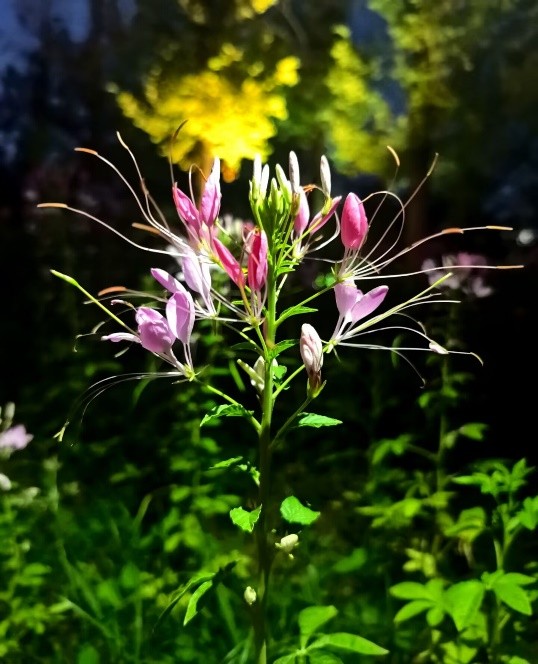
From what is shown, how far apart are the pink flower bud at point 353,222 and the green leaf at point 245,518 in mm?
253

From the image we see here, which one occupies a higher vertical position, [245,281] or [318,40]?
[318,40]

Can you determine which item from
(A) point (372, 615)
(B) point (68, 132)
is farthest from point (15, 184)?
(A) point (372, 615)

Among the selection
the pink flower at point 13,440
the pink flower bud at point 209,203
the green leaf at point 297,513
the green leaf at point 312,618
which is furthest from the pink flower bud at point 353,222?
the pink flower at point 13,440

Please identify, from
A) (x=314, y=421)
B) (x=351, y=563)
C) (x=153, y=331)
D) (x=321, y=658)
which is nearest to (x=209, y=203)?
(x=153, y=331)

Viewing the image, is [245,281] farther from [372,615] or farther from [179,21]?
[179,21]

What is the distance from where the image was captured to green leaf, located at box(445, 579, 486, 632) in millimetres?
826

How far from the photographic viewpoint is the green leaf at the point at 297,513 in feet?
2.08

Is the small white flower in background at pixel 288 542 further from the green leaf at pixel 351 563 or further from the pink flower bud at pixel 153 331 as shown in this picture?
the green leaf at pixel 351 563

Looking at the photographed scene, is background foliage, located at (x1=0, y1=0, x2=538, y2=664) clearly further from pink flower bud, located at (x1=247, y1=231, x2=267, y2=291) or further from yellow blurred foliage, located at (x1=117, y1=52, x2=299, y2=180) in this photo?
pink flower bud, located at (x1=247, y1=231, x2=267, y2=291)

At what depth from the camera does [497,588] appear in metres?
0.84

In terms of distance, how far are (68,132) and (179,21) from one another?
1.01 ft

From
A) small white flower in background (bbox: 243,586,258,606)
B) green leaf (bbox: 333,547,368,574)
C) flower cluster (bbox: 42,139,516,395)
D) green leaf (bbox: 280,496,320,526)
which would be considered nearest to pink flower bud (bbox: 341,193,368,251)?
flower cluster (bbox: 42,139,516,395)

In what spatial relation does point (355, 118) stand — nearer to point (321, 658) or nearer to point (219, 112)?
point (219, 112)

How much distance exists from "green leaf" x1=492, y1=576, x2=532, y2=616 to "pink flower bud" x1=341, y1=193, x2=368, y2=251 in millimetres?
476
